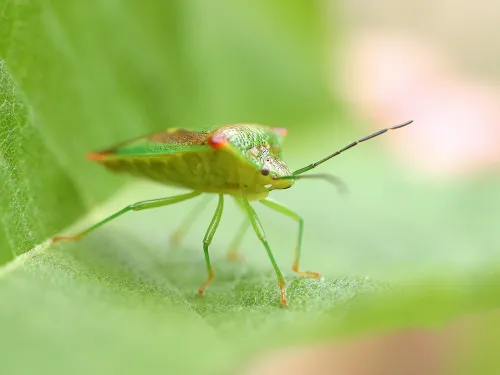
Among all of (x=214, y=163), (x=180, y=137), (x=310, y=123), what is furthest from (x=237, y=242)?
(x=310, y=123)

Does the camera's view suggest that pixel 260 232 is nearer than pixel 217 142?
No

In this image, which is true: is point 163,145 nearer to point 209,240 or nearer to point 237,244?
point 209,240

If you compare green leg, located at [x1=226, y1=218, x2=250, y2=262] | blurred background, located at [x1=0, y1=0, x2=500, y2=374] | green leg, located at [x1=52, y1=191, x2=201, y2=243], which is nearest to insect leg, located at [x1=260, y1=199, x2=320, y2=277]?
blurred background, located at [x1=0, y1=0, x2=500, y2=374]

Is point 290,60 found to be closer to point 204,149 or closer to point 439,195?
point 439,195

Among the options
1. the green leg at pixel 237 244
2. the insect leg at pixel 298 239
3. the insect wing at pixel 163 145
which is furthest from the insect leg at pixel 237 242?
the insect wing at pixel 163 145

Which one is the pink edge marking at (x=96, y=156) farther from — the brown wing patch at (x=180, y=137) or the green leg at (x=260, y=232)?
the green leg at (x=260, y=232)

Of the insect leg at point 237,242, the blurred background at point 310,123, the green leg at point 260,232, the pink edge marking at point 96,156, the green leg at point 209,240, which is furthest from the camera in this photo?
the insect leg at point 237,242
